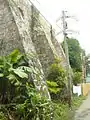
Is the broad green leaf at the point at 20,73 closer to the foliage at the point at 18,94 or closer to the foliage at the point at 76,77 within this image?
the foliage at the point at 18,94

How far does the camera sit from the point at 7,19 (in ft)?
48.3

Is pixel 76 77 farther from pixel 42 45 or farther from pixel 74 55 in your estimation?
pixel 42 45

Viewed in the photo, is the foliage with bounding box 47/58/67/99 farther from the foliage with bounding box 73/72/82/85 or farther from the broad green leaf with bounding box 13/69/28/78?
the foliage with bounding box 73/72/82/85

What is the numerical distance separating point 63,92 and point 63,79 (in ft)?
3.37

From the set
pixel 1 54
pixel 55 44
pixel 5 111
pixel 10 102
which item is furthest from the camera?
pixel 55 44

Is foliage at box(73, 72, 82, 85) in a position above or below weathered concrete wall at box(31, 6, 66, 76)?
below

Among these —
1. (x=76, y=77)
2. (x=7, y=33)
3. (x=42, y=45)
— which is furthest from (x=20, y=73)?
(x=76, y=77)

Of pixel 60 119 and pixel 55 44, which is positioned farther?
pixel 55 44

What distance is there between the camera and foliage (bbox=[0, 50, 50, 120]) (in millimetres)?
11383

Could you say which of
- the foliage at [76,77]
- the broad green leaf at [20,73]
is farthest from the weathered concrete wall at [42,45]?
the foliage at [76,77]

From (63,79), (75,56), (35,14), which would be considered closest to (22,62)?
(63,79)

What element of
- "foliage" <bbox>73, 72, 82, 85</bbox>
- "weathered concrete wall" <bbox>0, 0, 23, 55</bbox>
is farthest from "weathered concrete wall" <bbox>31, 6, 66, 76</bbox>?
"foliage" <bbox>73, 72, 82, 85</bbox>

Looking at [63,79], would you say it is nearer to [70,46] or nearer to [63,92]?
[63,92]

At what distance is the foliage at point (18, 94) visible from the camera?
11383mm
